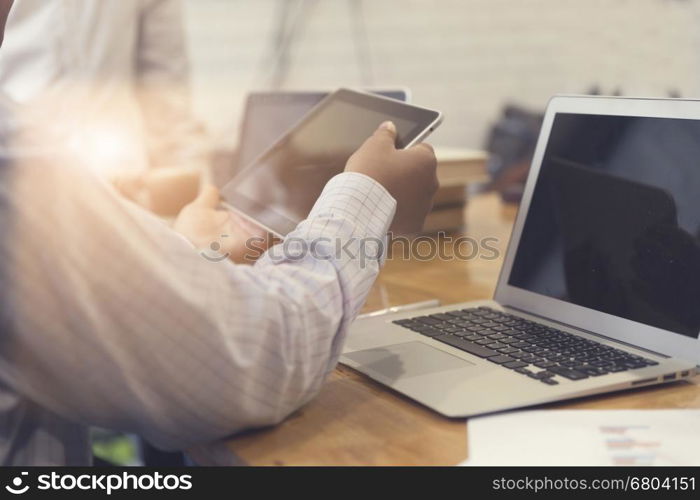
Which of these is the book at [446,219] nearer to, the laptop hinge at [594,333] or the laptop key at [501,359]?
the laptop hinge at [594,333]

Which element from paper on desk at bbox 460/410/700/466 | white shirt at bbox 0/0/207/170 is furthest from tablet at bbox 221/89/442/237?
white shirt at bbox 0/0/207/170

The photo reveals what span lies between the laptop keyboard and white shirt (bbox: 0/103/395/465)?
7.8 inches

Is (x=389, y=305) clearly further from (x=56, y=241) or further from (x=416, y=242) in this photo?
(x=56, y=241)

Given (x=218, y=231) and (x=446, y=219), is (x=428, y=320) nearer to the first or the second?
(x=218, y=231)

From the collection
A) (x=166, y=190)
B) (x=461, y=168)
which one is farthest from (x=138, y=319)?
(x=461, y=168)

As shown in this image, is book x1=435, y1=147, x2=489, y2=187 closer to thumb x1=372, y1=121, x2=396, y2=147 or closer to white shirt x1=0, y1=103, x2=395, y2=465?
thumb x1=372, y1=121, x2=396, y2=147

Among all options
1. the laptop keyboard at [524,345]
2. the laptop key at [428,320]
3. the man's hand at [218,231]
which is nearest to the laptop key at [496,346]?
the laptop keyboard at [524,345]

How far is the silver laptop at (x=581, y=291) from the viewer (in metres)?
0.72

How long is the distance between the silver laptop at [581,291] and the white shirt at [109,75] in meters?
1.21

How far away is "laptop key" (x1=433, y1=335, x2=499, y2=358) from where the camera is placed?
2.56 feet

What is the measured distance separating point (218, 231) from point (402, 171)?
1.51 feet

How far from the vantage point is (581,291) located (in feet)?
2.83

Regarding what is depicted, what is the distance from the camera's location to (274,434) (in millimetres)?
646
